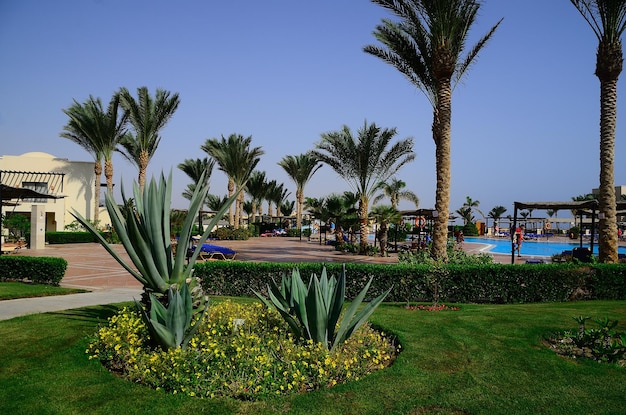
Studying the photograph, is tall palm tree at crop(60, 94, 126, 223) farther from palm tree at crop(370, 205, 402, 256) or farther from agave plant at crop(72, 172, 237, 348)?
agave plant at crop(72, 172, 237, 348)

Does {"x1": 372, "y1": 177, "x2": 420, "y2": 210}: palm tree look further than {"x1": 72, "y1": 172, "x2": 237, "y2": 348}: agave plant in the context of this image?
Yes

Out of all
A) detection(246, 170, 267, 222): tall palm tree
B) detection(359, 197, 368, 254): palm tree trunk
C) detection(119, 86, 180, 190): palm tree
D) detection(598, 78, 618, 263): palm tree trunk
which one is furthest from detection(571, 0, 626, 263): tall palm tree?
detection(246, 170, 267, 222): tall palm tree

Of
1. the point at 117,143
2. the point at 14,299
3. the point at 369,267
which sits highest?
the point at 117,143

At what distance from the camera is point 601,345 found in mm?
5938

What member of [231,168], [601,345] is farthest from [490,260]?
[231,168]

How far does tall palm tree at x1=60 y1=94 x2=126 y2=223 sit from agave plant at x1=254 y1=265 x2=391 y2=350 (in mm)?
33933

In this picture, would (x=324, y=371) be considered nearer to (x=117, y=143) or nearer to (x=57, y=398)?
(x=57, y=398)

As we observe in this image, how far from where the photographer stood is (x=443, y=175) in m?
15.5

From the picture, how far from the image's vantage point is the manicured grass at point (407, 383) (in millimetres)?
4371

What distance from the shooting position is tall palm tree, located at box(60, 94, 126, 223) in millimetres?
36469

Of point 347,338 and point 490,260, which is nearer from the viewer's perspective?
point 347,338

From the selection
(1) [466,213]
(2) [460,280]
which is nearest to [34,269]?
(2) [460,280]

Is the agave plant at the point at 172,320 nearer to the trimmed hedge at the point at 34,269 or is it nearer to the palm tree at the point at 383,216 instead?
the trimmed hedge at the point at 34,269

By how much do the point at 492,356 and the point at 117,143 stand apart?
37701 mm
